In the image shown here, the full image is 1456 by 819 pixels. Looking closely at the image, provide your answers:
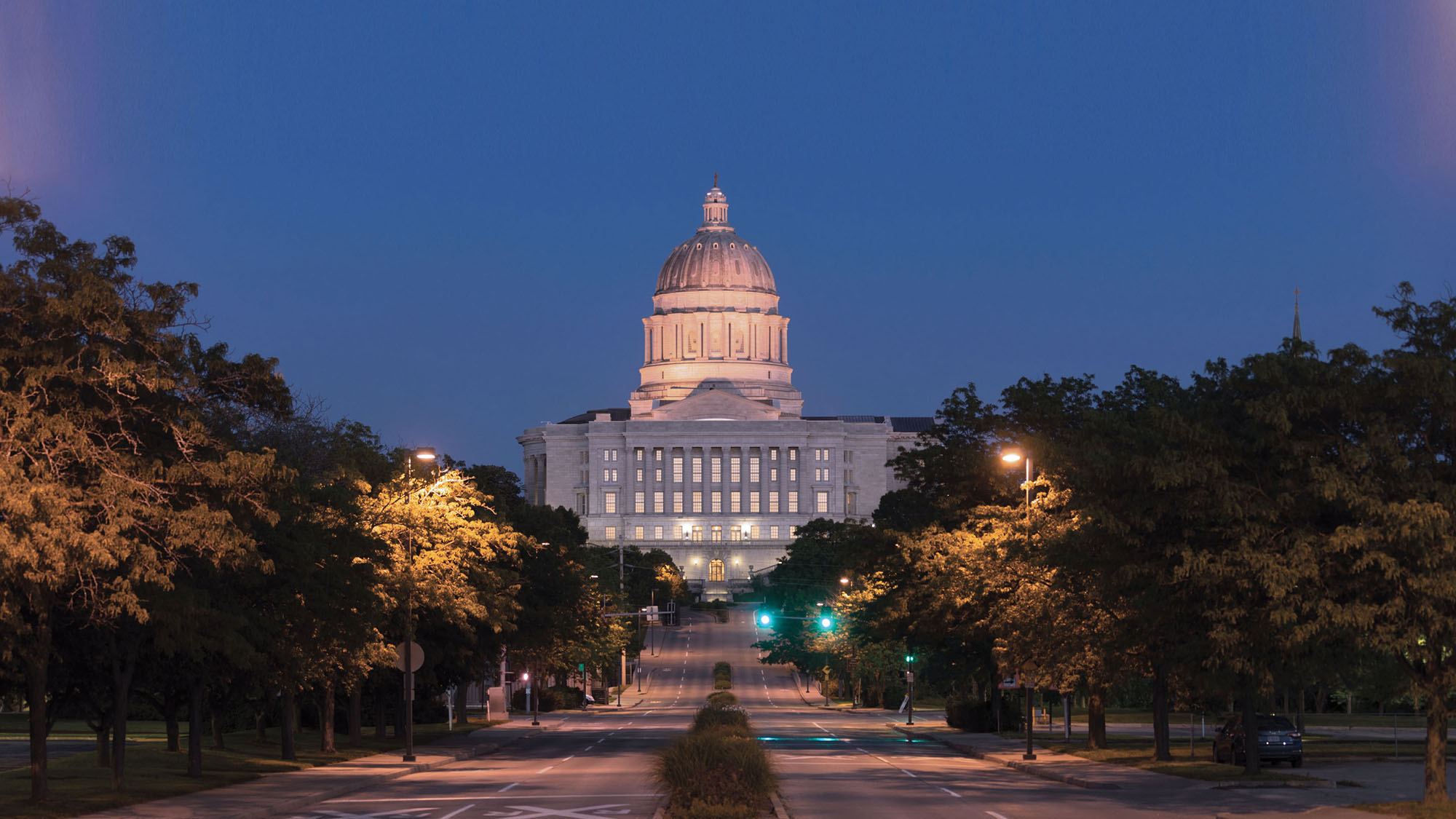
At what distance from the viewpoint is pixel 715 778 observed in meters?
25.1

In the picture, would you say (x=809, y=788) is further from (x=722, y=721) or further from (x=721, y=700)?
(x=721, y=700)

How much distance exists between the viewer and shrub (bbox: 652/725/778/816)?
25.0 meters

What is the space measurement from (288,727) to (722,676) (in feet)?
244

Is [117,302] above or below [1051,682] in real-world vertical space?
above

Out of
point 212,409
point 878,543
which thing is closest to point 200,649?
point 212,409

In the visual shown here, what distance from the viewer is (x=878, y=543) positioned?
60312mm

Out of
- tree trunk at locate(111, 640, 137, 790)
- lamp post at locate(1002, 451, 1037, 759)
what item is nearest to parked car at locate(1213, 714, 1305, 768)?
lamp post at locate(1002, 451, 1037, 759)

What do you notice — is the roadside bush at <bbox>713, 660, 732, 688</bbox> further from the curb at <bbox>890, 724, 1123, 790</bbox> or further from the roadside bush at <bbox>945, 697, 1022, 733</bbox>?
the curb at <bbox>890, 724, 1123, 790</bbox>

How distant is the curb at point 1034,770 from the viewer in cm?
3597

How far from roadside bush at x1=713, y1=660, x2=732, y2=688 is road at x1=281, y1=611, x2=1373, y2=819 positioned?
4429 cm

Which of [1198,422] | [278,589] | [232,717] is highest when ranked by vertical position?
[1198,422]

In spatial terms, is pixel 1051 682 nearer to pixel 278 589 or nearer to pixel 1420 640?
pixel 1420 640

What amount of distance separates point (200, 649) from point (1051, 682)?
79.1 ft

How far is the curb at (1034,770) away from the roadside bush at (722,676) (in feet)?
170
